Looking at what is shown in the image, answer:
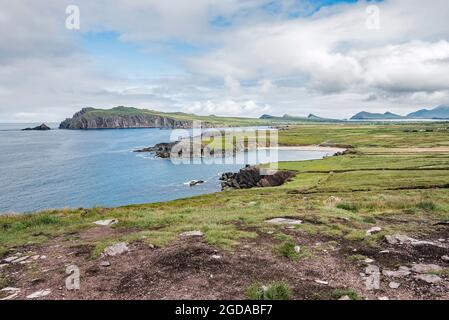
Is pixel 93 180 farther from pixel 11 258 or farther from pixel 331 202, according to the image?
pixel 11 258

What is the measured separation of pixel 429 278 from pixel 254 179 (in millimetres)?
83640

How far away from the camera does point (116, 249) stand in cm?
1602

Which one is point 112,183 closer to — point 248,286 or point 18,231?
point 18,231

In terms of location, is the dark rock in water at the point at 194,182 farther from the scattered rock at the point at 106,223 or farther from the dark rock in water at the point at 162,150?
the scattered rock at the point at 106,223

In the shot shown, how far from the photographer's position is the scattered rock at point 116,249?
15695mm

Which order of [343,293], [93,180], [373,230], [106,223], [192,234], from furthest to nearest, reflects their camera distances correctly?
[93,180]
[106,223]
[373,230]
[192,234]
[343,293]

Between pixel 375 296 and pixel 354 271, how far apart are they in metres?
2.17

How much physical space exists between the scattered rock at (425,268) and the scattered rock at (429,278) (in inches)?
17.8

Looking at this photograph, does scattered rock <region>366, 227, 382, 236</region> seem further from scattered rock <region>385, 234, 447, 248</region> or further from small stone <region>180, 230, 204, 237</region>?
small stone <region>180, 230, 204, 237</region>

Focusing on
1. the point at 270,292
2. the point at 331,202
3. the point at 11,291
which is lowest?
the point at 331,202

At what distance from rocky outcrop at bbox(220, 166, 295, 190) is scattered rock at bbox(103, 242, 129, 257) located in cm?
7035

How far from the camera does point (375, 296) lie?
11.3 metres

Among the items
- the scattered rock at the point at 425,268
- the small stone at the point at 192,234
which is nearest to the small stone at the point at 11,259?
the small stone at the point at 192,234

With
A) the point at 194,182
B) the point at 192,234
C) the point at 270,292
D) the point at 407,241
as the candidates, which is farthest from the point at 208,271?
the point at 194,182
